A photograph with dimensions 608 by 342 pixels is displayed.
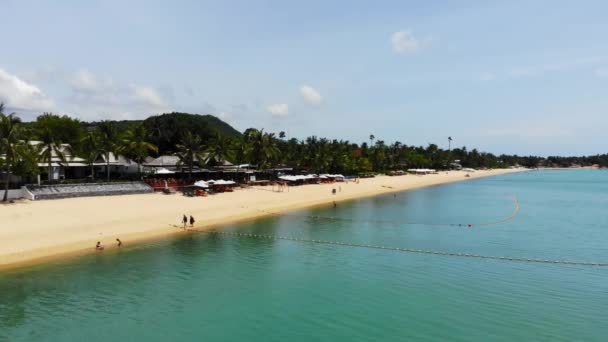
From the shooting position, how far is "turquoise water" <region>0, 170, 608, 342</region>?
19.4 meters

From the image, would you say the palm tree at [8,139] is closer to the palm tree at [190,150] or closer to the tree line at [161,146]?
the tree line at [161,146]

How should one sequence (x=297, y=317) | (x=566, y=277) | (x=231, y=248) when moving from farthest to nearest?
(x=231, y=248), (x=566, y=277), (x=297, y=317)

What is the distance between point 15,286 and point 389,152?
145 meters

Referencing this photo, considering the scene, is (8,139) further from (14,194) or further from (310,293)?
(310,293)

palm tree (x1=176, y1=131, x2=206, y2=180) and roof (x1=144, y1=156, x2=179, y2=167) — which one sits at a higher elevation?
palm tree (x1=176, y1=131, x2=206, y2=180)

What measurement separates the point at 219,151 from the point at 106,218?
34256 millimetres

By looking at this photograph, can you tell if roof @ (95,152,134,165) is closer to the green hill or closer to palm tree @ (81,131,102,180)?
palm tree @ (81,131,102,180)

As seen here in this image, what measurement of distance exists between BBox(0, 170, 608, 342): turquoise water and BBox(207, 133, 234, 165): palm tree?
121ft

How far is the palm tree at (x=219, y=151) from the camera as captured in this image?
7470 cm

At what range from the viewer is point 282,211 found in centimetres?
5878

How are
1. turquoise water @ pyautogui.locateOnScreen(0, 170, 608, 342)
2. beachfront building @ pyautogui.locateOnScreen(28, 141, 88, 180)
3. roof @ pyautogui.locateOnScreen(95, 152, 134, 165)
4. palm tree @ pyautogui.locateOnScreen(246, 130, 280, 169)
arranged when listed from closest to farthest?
1. turquoise water @ pyautogui.locateOnScreen(0, 170, 608, 342)
2. beachfront building @ pyautogui.locateOnScreen(28, 141, 88, 180)
3. roof @ pyautogui.locateOnScreen(95, 152, 134, 165)
4. palm tree @ pyautogui.locateOnScreen(246, 130, 280, 169)

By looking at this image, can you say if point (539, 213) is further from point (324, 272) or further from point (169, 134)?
point (169, 134)

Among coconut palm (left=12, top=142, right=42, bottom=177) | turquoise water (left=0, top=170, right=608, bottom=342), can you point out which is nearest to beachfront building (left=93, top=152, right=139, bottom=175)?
coconut palm (left=12, top=142, right=42, bottom=177)

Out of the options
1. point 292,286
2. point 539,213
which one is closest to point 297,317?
point 292,286
